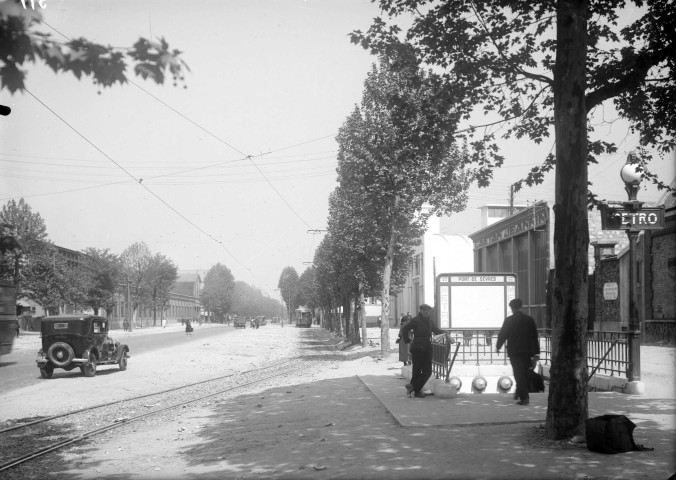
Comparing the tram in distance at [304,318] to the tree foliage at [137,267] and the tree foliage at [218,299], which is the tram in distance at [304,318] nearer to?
the tree foliage at [137,267]

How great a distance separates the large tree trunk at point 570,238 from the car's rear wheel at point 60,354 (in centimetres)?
1539

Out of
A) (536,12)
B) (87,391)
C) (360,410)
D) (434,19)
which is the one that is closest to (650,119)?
(536,12)

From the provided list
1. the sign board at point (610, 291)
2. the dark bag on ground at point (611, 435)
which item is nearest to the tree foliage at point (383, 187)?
the sign board at point (610, 291)

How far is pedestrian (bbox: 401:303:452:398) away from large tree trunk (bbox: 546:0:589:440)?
4260 millimetres

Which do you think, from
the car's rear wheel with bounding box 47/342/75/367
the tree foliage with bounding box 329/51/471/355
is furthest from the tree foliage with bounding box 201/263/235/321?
the car's rear wheel with bounding box 47/342/75/367

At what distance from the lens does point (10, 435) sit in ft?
34.8

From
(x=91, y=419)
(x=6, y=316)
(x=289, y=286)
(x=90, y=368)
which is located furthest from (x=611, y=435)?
(x=289, y=286)

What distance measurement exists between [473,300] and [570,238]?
11.3 metres

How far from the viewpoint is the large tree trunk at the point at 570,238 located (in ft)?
25.9

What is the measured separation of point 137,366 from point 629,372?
17835 millimetres

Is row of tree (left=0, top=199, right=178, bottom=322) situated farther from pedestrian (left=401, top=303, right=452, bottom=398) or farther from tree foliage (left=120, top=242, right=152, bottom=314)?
pedestrian (left=401, top=303, right=452, bottom=398)

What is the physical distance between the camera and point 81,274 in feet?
198

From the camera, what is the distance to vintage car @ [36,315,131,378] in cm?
1941

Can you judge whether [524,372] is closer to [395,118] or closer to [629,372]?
[629,372]
